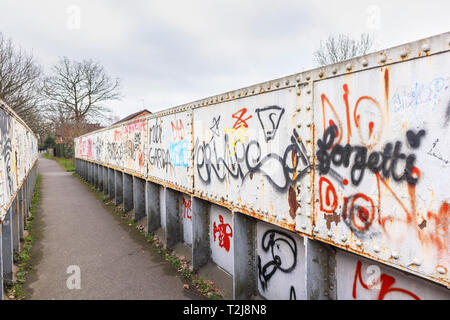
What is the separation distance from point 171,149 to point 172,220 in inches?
59.4

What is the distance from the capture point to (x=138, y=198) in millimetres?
8328

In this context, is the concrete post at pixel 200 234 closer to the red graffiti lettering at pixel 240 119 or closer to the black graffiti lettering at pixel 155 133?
the red graffiti lettering at pixel 240 119

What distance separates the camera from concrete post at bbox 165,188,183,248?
623 centimetres

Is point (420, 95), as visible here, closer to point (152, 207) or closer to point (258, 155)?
point (258, 155)

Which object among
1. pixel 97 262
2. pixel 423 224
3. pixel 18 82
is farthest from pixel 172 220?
pixel 18 82

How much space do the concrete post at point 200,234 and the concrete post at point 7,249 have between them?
2.86 m

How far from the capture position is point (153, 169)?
7051 mm

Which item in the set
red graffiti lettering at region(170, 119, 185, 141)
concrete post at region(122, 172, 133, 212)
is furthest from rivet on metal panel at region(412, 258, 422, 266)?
concrete post at region(122, 172, 133, 212)

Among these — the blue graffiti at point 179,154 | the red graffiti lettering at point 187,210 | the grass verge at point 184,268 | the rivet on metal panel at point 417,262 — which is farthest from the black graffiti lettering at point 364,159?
the red graffiti lettering at point 187,210

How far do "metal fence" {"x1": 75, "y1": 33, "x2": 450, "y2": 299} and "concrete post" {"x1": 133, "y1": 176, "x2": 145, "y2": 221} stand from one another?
3821mm

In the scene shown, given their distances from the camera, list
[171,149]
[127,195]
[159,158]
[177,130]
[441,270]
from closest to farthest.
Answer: [441,270] → [177,130] → [171,149] → [159,158] → [127,195]

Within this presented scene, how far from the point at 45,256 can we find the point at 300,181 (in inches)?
225
